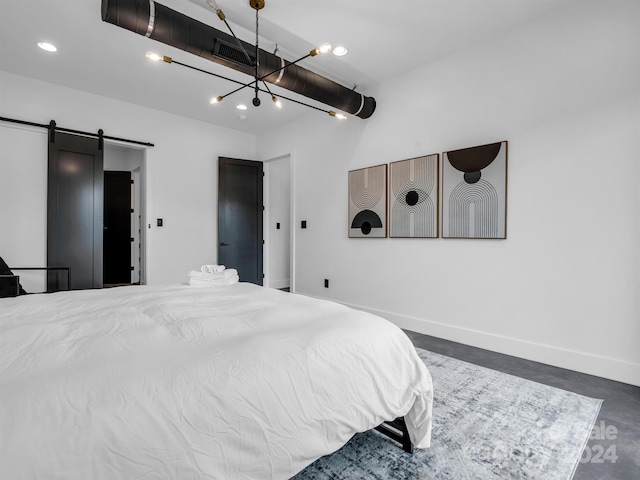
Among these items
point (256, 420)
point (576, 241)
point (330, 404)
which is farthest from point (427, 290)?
point (256, 420)

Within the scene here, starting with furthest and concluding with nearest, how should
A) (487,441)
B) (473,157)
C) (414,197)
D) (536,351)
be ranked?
1. (414,197)
2. (473,157)
3. (536,351)
4. (487,441)

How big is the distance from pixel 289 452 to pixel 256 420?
174 millimetres

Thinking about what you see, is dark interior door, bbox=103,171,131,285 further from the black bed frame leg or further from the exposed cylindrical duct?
the black bed frame leg

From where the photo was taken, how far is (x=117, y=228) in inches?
243

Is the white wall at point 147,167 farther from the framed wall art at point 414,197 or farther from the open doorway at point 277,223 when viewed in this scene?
the framed wall art at point 414,197

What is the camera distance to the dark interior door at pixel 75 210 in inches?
148

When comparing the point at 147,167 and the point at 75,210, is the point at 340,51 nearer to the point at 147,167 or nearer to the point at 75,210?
the point at 147,167

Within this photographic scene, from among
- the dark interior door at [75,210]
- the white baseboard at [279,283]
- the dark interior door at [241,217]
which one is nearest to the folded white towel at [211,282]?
the dark interior door at [75,210]

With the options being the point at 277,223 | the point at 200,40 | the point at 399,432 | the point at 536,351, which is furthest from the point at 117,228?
the point at 536,351

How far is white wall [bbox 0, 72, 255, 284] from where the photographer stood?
3590mm

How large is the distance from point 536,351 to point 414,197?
1813 millimetres

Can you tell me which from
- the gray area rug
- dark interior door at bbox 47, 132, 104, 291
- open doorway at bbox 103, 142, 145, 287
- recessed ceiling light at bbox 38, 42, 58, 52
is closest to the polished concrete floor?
the gray area rug

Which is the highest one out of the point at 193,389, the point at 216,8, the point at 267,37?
the point at 267,37

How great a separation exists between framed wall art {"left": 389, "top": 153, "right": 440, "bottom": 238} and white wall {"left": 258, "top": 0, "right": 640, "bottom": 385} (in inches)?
5.0
